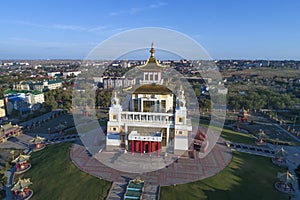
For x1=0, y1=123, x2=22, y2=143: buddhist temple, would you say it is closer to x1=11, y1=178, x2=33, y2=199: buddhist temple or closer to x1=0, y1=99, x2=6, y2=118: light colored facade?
x1=0, y1=99, x2=6, y2=118: light colored facade

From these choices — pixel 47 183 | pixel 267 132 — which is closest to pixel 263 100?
pixel 267 132

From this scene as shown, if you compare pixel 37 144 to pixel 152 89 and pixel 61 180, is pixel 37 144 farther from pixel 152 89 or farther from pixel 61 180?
pixel 152 89

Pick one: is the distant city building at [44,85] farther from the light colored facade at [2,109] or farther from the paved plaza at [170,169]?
the paved plaza at [170,169]

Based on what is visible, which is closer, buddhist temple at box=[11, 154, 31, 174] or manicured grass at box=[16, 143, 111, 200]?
manicured grass at box=[16, 143, 111, 200]

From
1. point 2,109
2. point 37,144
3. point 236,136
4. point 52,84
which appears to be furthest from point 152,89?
point 52,84

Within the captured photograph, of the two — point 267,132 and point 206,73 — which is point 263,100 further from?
point 206,73

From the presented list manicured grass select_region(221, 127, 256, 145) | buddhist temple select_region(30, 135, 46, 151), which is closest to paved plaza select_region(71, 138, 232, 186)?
manicured grass select_region(221, 127, 256, 145)
